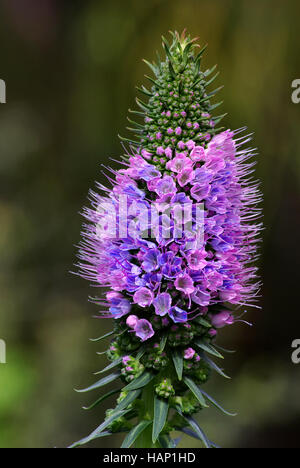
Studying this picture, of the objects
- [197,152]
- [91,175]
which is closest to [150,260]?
[197,152]

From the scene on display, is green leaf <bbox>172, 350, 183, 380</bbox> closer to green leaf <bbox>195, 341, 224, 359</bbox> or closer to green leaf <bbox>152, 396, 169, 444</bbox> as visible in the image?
green leaf <bbox>195, 341, 224, 359</bbox>

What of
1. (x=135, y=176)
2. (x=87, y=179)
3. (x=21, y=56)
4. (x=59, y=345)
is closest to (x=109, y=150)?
(x=87, y=179)

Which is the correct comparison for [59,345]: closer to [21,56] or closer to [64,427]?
[64,427]

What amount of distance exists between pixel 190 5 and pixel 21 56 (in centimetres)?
207

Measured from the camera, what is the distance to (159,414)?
2.75 m

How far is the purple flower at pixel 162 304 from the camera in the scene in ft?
8.99

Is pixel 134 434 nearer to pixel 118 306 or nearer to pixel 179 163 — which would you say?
pixel 118 306

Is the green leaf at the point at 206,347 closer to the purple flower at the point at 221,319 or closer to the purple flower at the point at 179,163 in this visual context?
the purple flower at the point at 221,319

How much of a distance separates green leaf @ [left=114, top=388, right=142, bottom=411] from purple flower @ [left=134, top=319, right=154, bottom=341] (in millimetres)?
290

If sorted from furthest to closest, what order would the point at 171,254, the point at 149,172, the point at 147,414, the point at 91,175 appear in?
the point at 91,175, the point at 147,414, the point at 149,172, the point at 171,254

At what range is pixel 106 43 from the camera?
6.35 metres

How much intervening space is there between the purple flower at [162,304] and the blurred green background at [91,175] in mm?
3286

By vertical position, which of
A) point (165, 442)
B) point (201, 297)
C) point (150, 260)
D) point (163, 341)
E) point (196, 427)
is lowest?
point (165, 442)

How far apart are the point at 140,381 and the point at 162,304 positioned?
41 cm
